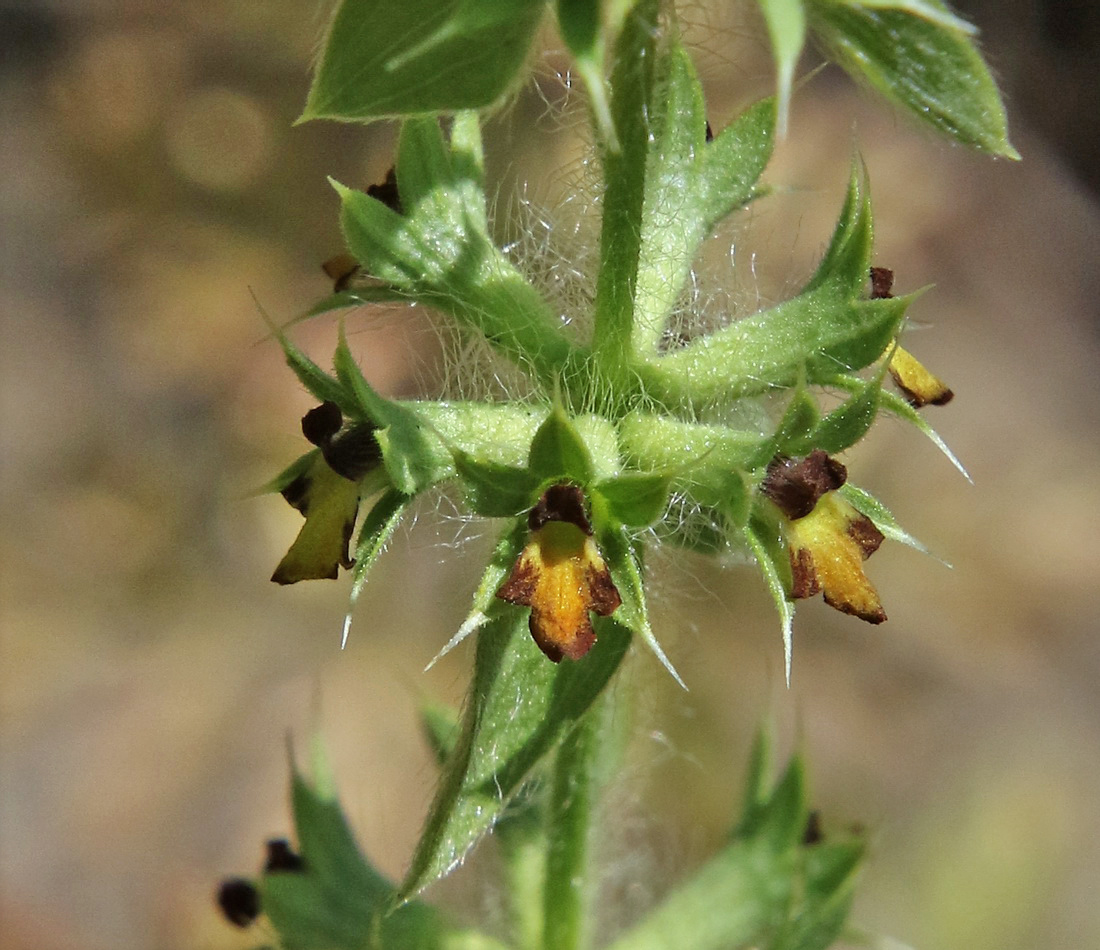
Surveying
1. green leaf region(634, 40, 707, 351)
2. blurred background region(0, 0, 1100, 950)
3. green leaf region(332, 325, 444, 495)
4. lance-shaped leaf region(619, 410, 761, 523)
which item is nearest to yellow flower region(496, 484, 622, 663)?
lance-shaped leaf region(619, 410, 761, 523)

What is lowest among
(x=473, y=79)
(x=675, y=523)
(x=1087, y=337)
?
(x=1087, y=337)

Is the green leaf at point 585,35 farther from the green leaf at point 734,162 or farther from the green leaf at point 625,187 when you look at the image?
the green leaf at point 734,162

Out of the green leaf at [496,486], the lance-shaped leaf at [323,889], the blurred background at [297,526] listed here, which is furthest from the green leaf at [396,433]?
the blurred background at [297,526]

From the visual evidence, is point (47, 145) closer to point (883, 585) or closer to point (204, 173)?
point (204, 173)

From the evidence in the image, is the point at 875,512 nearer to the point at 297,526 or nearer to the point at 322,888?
the point at 322,888

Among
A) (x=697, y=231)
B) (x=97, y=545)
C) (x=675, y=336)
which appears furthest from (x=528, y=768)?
(x=97, y=545)

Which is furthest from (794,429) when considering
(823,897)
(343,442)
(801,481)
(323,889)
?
(323,889)

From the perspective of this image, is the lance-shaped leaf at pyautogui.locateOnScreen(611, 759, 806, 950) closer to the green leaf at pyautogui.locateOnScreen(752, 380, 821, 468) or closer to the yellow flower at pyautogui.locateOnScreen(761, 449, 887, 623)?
the yellow flower at pyautogui.locateOnScreen(761, 449, 887, 623)
